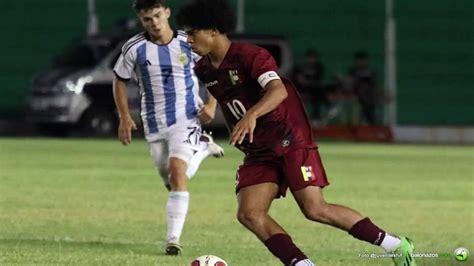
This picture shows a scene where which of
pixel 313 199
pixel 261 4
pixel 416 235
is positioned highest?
pixel 313 199

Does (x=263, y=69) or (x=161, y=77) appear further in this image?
(x=161, y=77)

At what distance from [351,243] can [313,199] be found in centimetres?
378

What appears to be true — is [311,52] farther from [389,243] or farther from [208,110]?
[389,243]

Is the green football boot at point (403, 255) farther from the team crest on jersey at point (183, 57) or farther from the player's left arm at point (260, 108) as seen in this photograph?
the team crest on jersey at point (183, 57)

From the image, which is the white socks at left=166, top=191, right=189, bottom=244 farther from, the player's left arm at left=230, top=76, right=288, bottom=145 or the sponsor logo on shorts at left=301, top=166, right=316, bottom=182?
the player's left arm at left=230, top=76, right=288, bottom=145

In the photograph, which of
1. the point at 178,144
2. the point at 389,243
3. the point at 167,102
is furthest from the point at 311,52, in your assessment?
the point at 389,243

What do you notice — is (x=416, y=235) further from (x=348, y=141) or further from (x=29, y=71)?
(x=29, y=71)

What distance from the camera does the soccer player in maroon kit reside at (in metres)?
10.4

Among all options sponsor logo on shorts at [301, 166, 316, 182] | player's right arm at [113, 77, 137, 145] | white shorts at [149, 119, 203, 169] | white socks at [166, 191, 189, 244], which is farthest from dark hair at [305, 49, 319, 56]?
sponsor logo on shorts at [301, 166, 316, 182]

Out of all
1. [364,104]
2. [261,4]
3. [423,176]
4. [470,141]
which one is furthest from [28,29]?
[423,176]

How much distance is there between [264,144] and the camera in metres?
10.6

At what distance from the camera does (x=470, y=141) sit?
35.3 meters

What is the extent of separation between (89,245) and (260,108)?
12.5 feet

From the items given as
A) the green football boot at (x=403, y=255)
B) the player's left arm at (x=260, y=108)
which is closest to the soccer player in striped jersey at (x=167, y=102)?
the green football boot at (x=403, y=255)
